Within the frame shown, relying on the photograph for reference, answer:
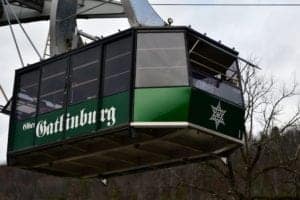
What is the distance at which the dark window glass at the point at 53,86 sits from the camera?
1421 cm

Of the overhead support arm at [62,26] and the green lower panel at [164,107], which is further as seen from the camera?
the overhead support arm at [62,26]

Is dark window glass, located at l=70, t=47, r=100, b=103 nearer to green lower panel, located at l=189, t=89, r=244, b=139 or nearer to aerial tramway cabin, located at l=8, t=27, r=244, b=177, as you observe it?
aerial tramway cabin, located at l=8, t=27, r=244, b=177

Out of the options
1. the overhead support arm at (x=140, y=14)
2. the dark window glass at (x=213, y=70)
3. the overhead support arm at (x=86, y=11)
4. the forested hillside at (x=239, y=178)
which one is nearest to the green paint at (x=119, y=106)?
the dark window glass at (x=213, y=70)

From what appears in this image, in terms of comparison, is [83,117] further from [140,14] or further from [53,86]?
[140,14]

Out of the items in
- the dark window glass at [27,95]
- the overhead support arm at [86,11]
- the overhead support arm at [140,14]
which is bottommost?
the dark window glass at [27,95]

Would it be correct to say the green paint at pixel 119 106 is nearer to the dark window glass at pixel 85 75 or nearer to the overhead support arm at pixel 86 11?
the dark window glass at pixel 85 75

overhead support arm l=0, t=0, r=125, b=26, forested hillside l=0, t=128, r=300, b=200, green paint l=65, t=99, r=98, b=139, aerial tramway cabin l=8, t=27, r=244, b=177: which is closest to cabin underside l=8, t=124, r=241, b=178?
aerial tramway cabin l=8, t=27, r=244, b=177

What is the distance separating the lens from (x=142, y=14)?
15508 millimetres

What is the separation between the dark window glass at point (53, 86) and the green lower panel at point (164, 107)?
87.3 inches

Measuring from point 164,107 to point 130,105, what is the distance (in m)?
0.62

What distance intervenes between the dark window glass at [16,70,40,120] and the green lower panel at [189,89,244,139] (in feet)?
12.7

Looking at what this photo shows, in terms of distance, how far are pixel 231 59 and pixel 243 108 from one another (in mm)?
1044

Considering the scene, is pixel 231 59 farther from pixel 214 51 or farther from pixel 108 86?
pixel 108 86

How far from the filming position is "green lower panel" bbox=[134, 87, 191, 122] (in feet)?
41.3
